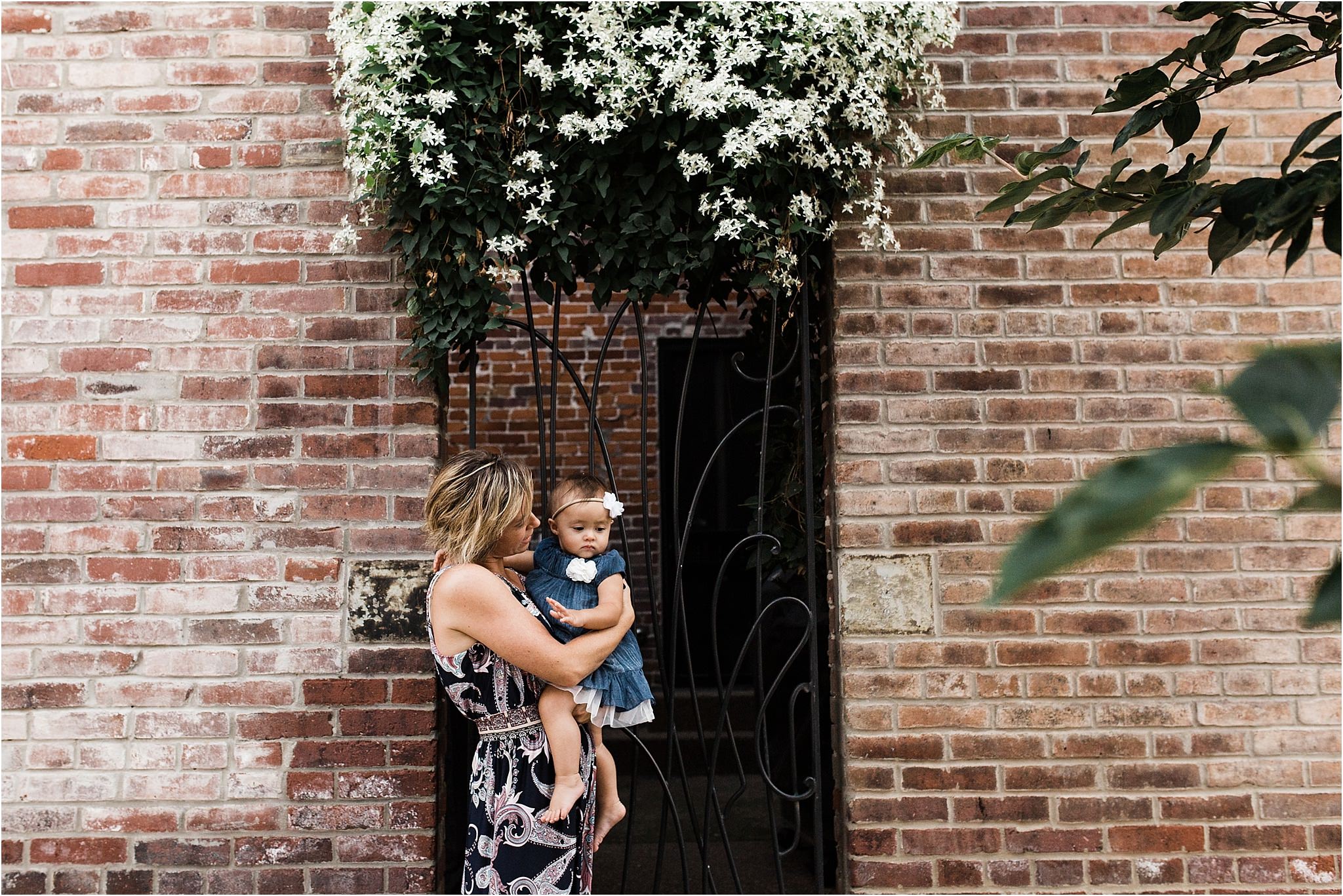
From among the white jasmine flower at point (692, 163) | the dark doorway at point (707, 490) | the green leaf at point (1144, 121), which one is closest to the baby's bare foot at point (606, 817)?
the white jasmine flower at point (692, 163)

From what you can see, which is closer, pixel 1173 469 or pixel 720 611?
pixel 1173 469

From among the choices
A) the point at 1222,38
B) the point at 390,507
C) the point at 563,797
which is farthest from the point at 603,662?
the point at 1222,38

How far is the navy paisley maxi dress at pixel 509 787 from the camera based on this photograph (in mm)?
2143

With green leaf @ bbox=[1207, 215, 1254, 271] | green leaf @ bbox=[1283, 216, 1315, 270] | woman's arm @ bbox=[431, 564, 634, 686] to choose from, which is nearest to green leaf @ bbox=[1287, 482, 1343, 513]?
green leaf @ bbox=[1283, 216, 1315, 270]

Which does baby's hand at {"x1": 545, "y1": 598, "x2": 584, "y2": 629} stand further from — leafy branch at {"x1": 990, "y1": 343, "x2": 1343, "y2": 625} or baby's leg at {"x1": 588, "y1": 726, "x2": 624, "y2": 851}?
leafy branch at {"x1": 990, "y1": 343, "x2": 1343, "y2": 625}

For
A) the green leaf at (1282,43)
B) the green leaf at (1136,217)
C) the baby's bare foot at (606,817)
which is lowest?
the baby's bare foot at (606,817)

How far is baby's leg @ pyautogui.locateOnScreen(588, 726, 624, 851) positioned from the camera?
93.3 inches

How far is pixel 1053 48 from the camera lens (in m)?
2.79

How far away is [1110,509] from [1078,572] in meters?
2.46

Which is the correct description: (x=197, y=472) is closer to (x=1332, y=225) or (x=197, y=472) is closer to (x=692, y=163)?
(x=692, y=163)

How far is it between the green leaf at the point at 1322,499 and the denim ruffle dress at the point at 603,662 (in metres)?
1.84

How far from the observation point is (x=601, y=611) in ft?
7.18

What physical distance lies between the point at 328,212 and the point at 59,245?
835 mm

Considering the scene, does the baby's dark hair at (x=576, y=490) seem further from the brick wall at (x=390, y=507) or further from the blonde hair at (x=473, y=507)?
the brick wall at (x=390, y=507)
